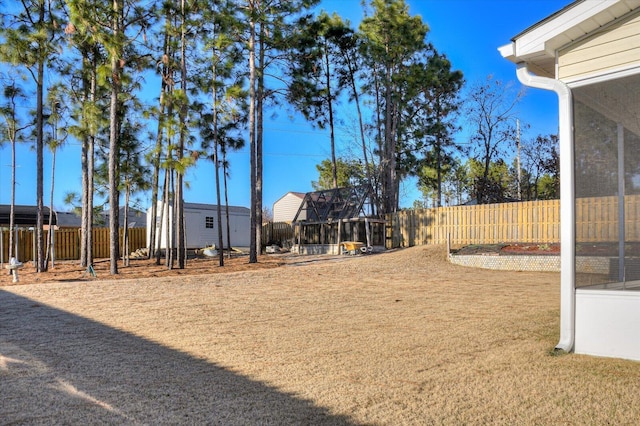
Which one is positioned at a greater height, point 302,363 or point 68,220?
point 68,220

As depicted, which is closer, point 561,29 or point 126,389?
point 126,389

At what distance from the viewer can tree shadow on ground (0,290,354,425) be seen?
10.4ft

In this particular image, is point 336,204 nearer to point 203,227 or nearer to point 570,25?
point 203,227

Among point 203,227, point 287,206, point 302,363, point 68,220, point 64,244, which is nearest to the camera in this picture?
point 302,363

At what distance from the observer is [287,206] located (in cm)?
3969

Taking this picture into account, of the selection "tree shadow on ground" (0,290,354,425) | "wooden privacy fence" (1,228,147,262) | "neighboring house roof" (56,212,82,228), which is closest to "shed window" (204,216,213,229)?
"wooden privacy fence" (1,228,147,262)

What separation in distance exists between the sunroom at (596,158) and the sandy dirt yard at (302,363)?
41 cm

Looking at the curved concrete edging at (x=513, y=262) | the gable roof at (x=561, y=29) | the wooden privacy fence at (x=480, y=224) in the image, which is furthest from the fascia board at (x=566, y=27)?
the wooden privacy fence at (x=480, y=224)

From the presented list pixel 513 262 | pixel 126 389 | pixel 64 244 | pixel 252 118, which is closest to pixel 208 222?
pixel 64 244

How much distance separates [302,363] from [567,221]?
2817 millimetres

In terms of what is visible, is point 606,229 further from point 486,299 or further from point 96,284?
point 96,284

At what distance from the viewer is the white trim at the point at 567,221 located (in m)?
4.57

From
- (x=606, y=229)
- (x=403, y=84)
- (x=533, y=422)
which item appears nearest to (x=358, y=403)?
(x=533, y=422)

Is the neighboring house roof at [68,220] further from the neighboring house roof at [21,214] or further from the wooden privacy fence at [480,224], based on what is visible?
the wooden privacy fence at [480,224]
